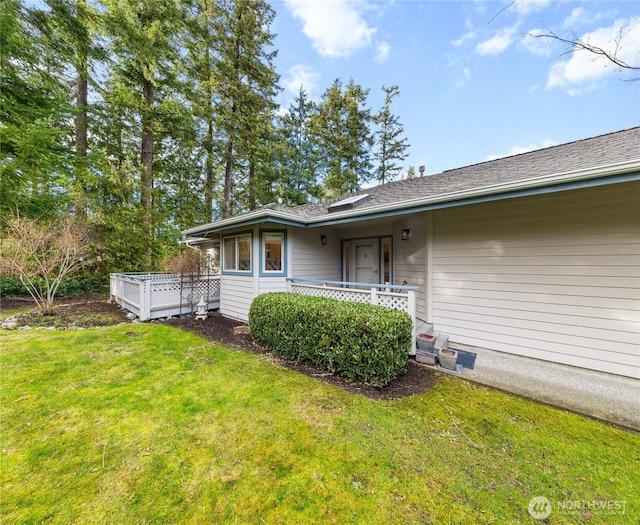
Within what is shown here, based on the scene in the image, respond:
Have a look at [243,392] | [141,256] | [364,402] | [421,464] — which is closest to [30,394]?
[243,392]

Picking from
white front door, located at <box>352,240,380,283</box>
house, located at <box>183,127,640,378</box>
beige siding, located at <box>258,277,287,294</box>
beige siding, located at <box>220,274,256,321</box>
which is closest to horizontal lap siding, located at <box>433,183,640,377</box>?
house, located at <box>183,127,640,378</box>

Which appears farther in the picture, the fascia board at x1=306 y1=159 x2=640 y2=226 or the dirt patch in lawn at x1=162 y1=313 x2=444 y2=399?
the dirt patch in lawn at x1=162 y1=313 x2=444 y2=399

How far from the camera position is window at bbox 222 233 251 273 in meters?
6.75

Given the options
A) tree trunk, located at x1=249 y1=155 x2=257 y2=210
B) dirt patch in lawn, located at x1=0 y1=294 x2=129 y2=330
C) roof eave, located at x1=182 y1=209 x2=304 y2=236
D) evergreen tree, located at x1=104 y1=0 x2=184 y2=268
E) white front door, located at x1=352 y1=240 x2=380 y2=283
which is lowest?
dirt patch in lawn, located at x1=0 y1=294 x2=129 y2=330

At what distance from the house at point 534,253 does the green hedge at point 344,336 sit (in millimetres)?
899

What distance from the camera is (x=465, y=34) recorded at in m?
6.69

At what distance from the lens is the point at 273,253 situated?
644 centimetres

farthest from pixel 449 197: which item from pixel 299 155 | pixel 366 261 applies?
pixel 299 155

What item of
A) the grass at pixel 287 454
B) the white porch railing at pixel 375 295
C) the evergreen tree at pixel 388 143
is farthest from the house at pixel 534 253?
the evergreen tree at pixel 388 143

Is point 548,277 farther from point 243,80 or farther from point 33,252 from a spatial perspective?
point 243,80

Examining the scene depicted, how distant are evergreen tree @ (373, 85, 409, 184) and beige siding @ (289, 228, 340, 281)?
38.0 ft

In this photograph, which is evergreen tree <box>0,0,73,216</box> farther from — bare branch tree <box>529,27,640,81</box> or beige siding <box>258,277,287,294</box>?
bare branch tree <box>529,27,640,81</box>

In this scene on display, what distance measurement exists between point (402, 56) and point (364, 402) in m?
11.4

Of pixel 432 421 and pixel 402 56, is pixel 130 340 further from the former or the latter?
pixel 402 56
